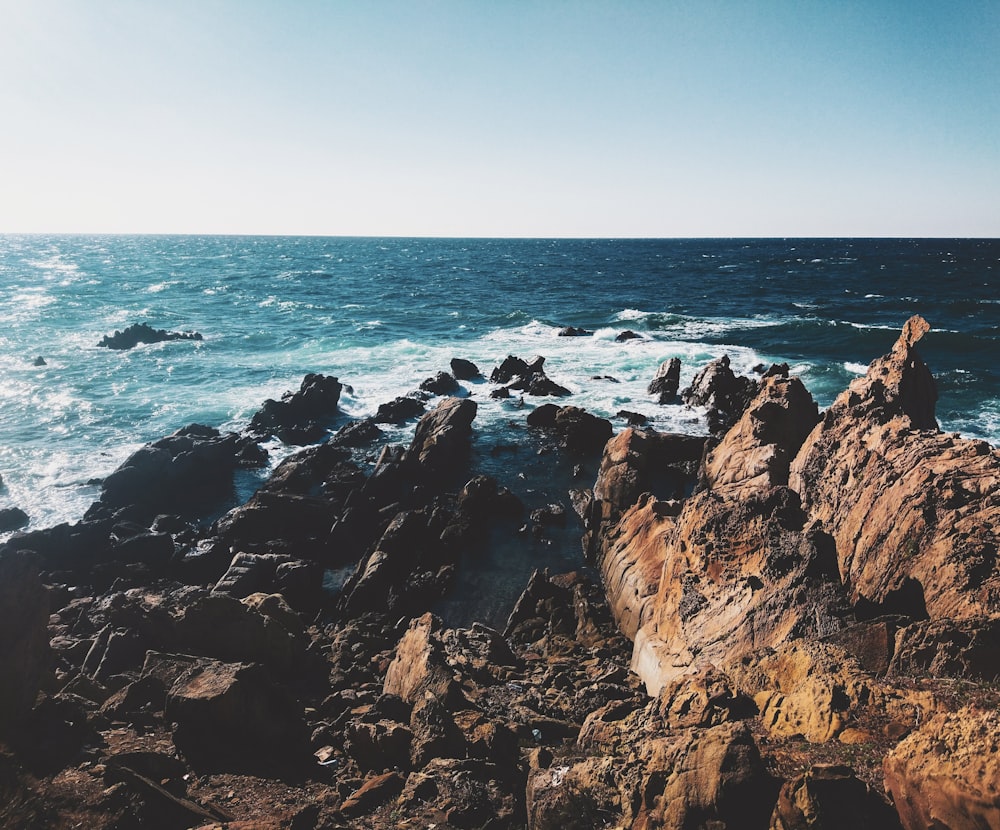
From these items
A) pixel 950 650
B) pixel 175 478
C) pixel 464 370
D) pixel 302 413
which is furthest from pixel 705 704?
pixel 464 370

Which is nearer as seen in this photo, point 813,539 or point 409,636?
point 813,539

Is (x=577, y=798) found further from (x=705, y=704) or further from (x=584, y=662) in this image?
(x=584, y=662)

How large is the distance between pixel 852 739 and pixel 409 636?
9736 millimetres

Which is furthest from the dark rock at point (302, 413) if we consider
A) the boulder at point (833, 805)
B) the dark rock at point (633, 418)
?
the boulder at point (833, 805)

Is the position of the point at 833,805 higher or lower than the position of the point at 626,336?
lower

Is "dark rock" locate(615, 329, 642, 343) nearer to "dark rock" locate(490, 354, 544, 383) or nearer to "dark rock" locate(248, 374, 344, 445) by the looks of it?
"dark rock" locate(490, 354, 544, 383)

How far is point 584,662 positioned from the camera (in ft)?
50.3

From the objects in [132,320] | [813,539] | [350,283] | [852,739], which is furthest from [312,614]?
[350,283]

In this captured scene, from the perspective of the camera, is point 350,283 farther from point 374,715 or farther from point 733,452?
point 374,715

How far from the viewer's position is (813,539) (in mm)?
10945

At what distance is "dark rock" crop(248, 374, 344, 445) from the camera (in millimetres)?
35094

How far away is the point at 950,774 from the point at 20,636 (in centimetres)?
1379

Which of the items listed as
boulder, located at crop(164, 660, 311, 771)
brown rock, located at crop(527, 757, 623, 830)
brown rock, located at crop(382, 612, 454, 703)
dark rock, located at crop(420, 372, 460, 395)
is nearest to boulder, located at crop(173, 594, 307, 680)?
brown rock, located at crop(382, 612, 454, 703)

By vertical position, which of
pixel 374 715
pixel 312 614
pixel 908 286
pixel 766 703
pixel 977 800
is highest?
pixel 908 286
